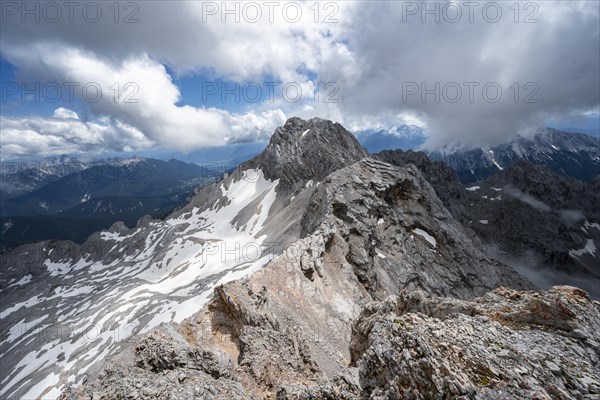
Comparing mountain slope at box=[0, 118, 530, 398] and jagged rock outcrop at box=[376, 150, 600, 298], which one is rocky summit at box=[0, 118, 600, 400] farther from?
jagged rock outcrop at box=[376, 150, 600, 298]

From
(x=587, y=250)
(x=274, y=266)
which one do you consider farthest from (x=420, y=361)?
(x=587, y=250)

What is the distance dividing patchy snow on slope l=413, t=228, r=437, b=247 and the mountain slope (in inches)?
9.6

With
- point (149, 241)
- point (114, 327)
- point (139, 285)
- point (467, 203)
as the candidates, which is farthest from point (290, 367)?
point (467, 203)

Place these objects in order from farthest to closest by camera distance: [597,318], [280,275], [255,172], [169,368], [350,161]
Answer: [255,172]
[350,161]
[280,275]
[169,368]
[597,318]

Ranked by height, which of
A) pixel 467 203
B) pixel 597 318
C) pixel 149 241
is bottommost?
pixel 149 241

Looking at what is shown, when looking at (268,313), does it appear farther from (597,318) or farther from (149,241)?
(149,241)

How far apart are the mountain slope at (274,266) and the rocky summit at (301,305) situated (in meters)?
0.40

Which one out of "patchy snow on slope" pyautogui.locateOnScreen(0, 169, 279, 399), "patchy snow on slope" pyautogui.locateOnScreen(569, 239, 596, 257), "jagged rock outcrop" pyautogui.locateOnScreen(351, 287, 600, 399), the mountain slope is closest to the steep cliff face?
the mountain slope

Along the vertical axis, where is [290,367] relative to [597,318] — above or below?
below

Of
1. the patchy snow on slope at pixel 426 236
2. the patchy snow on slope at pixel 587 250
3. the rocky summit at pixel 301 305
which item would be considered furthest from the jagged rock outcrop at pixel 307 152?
the patchy snow on slope at pixel 587 250

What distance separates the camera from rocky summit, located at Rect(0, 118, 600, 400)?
11.5 m

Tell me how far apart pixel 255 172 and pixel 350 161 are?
190 ft

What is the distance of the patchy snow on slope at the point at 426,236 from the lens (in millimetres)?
59406

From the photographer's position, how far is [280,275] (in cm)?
3547
